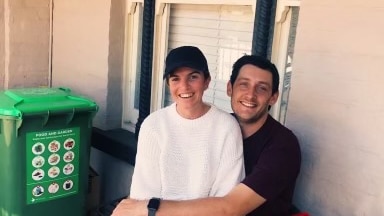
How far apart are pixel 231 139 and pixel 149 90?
1.47 meters

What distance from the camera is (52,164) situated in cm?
294

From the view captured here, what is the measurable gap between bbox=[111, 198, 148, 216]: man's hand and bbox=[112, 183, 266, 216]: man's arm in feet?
0.06

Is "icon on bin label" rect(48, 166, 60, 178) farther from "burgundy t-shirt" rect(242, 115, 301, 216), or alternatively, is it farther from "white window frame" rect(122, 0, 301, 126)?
"burgundy t-shirt" rect(242, 115, 301, 216)

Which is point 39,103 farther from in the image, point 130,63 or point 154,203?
point 154,203

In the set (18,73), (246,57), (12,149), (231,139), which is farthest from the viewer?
(18,73)

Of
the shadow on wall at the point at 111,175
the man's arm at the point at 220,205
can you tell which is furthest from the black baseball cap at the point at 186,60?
the shadow on wall at the point at 111,175

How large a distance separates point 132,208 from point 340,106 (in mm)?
982

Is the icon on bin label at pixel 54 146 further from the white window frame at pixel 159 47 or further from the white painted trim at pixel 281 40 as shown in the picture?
the white painted trim at pixel 281 40

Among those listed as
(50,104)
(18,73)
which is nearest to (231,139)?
(50,104)

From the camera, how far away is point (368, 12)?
6.64 feet

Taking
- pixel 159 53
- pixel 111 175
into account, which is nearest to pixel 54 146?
pixel 111 175

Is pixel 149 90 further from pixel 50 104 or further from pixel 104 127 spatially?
pixel 50 104

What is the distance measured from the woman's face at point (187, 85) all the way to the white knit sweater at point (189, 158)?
8cm

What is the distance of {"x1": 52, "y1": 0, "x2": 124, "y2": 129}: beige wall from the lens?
3510 millimetres
